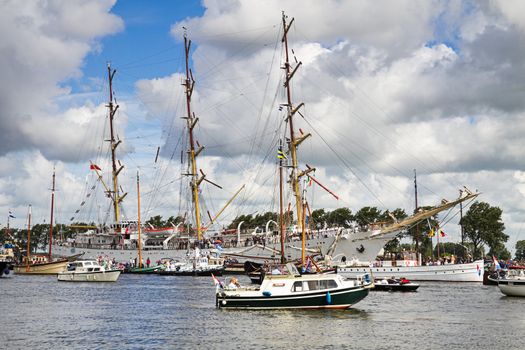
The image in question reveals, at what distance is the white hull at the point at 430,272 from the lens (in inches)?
4176

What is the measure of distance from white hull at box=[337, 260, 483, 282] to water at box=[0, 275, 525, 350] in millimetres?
28079

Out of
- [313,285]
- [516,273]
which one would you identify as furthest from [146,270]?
[313,285]

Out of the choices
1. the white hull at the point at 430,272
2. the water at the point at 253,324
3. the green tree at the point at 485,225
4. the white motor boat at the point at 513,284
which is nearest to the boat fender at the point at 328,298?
the water at the point at 253,324

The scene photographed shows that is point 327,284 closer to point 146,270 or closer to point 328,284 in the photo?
point 328,284

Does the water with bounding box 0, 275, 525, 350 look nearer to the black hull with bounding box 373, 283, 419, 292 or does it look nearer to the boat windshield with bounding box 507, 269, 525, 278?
the boat windshield with bounding box 507, 269, 525, 278

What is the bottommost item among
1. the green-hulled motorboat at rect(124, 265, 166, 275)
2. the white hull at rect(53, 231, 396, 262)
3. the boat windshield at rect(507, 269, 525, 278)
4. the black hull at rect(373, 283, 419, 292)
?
the black hull at rect(373, 283, 419, 292)

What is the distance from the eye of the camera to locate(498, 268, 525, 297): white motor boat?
74375 millimetres

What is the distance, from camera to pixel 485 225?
178m

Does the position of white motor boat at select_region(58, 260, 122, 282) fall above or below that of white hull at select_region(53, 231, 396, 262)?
below

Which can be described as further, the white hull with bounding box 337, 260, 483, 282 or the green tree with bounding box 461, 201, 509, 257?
the green tree with bounding box 461, 201, 509, 257

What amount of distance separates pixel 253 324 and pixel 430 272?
A: 63471mm

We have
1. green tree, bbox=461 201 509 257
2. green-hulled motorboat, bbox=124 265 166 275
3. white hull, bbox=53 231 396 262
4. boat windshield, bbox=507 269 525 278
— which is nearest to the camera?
boat windshield, bbox=507 269 525 278

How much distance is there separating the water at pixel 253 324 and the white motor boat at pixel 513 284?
0.94m

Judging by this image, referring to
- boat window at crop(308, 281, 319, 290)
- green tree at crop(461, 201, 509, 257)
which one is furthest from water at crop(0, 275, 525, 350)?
green tree at crop(461, 201, 509, 257)
